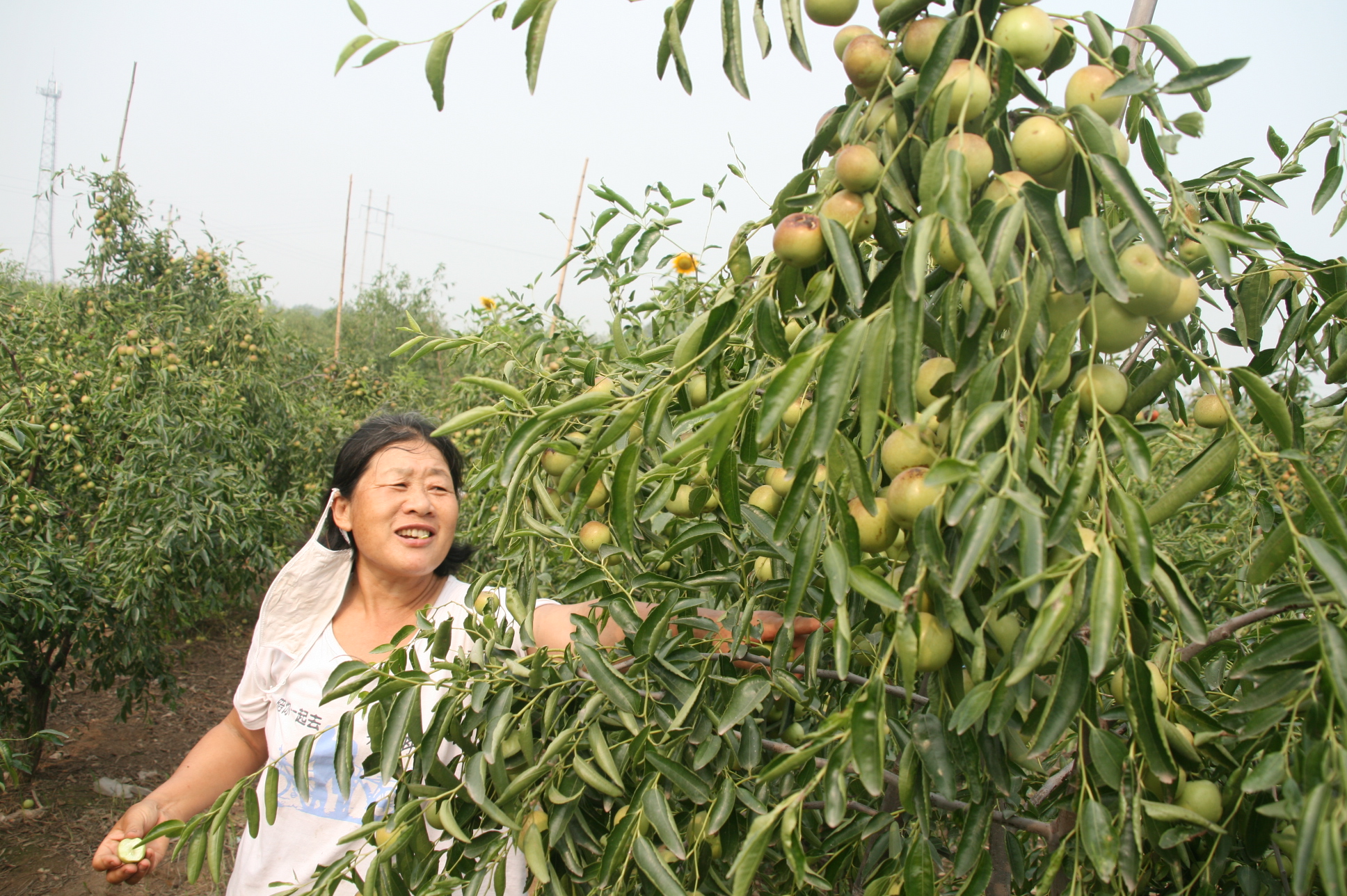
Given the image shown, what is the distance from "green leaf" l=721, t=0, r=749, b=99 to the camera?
0.80 meters

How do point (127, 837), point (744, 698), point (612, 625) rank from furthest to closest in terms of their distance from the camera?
point (127, 837)
point (612, 625)
point (744, 698)

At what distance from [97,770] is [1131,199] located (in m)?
5.19

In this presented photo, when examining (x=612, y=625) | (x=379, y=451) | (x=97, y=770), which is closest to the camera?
(x=612, y=625)

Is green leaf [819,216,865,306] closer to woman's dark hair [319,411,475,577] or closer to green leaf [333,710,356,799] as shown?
green leaf [333,710,356,799]

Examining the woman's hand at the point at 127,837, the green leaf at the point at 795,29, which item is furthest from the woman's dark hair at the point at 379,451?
the green leaf at the point at 795,29

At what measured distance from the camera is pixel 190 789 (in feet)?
5.90

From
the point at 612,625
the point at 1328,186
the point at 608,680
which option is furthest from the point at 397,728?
the point at 1328,186

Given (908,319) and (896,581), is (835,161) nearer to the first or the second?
(908,319)

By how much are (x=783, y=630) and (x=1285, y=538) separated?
0.46 m

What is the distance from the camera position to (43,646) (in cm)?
453

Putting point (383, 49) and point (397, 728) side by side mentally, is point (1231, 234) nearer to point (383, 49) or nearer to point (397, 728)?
point (383, 49)

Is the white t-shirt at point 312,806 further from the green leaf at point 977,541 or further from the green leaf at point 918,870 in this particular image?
the green leaf at point 977,541

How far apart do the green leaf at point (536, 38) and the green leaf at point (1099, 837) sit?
2.67ft

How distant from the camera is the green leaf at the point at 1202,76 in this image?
2.23 feet
